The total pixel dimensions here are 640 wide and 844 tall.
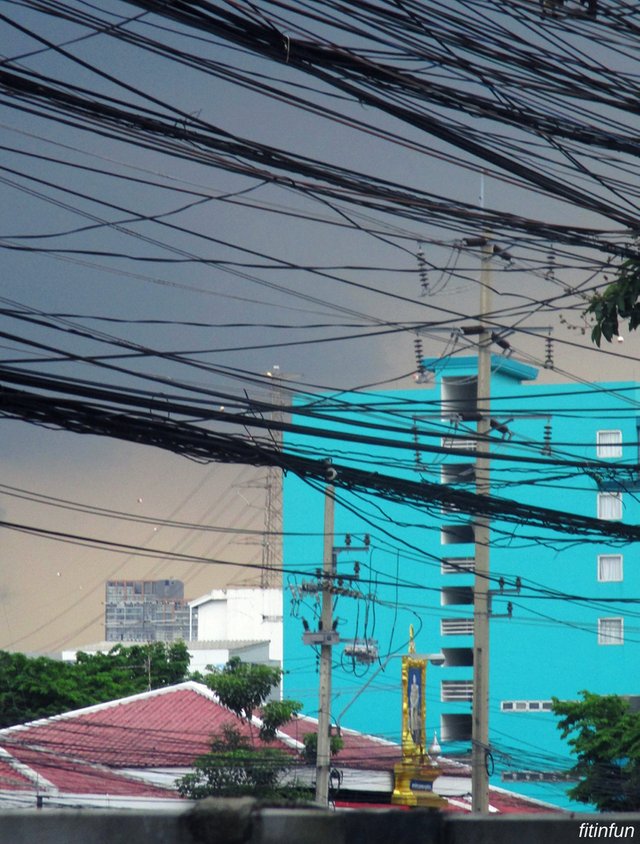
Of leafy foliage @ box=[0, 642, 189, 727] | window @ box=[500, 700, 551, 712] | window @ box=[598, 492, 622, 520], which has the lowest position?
window @ box=[500, 700, 551, 712]

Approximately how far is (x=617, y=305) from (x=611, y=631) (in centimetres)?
4312

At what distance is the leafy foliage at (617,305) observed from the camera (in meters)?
8.73

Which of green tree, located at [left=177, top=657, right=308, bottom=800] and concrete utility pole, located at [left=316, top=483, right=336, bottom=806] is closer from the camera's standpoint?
concrete utility pole, located at [left=316, top=483, right=336, bottom=806]

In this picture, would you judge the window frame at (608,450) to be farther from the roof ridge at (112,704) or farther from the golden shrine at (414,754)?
the roof ridge at (112,704)

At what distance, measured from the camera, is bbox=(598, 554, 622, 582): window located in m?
50.6

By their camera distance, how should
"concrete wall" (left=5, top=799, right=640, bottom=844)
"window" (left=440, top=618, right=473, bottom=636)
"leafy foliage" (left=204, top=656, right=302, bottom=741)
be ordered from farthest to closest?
"window" (left=440, top=618, right=473, bottom=636) → "leafy foliage" (left=204, top=656, right=302, bottom=741) → "concrete wall" (left=5, top=799, right=640, bottom=844)

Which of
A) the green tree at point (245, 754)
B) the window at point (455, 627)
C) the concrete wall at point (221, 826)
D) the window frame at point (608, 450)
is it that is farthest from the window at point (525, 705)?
the concrete wall at point (221, 826)

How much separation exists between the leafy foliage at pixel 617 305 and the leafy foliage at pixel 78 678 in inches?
1223

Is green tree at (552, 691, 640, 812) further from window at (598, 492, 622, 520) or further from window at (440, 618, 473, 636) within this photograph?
window at (598, 492, 622, 520)

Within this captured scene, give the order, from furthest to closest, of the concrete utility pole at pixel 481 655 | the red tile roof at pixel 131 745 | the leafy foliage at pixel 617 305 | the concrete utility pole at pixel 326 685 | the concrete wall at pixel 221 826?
the red tile roof at pixel 131 745 → the concrete utility pole at pixel 326 685 → the concrete utility pole at pixel 481 655 → the leafy foliage at pixel 617 305 → the concrete wall at pixel 221 826

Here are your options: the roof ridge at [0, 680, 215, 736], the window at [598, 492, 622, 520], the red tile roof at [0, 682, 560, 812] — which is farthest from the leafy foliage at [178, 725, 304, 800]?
the window at [598, 492, 622, 520]

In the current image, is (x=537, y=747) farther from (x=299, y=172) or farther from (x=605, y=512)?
(x=299, y=172)

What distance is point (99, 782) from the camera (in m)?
25.7

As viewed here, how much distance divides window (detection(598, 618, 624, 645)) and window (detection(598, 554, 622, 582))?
181cm
